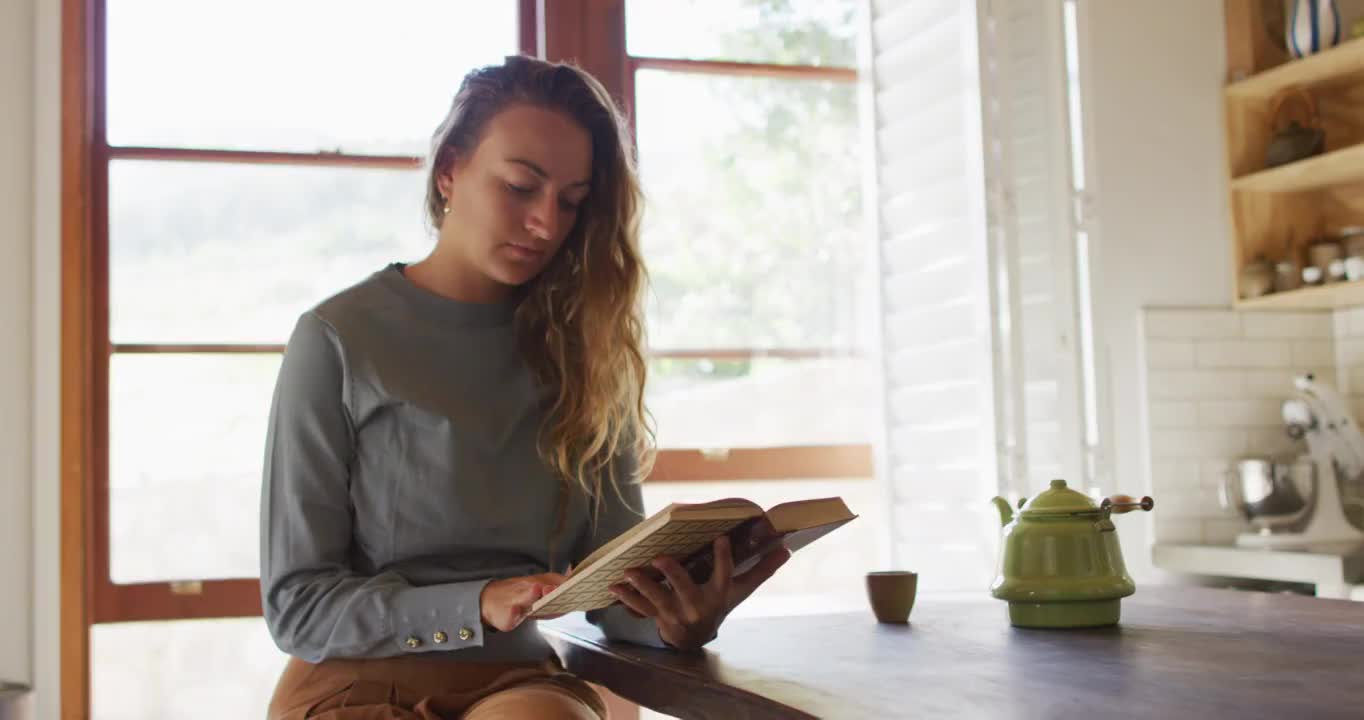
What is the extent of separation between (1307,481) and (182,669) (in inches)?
99.5

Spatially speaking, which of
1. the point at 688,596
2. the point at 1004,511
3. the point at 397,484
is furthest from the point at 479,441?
the point at 1004,511

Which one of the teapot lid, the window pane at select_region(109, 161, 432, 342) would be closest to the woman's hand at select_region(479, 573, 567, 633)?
the teapot lid

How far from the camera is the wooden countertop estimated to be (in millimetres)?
1113

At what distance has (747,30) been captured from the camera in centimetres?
339

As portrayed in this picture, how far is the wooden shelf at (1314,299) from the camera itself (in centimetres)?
318

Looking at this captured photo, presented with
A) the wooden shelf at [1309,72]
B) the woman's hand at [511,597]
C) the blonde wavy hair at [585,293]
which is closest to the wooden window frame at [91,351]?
the blonde wavy hair at [585,293]

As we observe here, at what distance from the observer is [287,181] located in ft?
9.87

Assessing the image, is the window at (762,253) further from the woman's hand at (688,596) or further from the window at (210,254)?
the woman's hand at (688,596)

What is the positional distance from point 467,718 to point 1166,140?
8.27 ft

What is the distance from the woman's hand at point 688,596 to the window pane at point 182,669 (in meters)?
1.57

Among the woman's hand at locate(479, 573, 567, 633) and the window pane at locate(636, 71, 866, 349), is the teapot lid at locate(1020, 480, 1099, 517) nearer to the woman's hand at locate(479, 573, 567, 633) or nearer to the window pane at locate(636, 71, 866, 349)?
the woman's hand at locate(479, 573, 567, 633)

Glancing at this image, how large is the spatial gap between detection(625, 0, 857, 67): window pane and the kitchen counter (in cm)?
144
